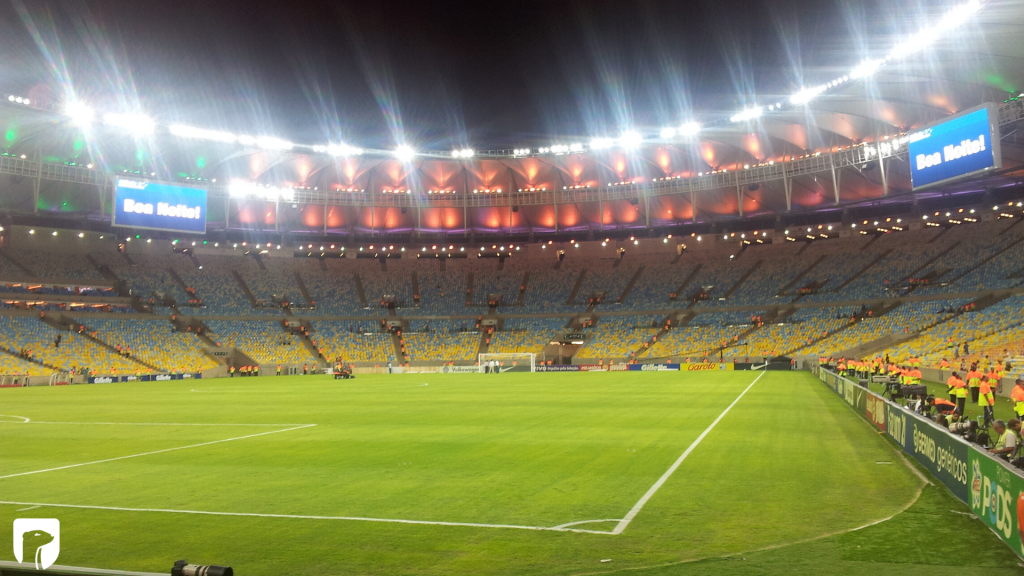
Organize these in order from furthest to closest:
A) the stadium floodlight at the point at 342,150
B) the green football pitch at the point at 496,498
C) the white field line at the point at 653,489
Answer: the stadium floodlight at the point at 342,150 < the white field line at the point at 653,489 < the green football pitch at the point at 496,498

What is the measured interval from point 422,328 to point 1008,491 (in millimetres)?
68037

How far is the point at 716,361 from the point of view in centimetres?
5809

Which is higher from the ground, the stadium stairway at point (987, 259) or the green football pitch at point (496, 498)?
the stadium stairway at point (987, 259)

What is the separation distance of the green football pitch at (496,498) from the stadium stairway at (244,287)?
174ft

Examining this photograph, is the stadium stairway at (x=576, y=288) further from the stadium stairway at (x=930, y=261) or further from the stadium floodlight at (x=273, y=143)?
the stadium floodlight at (x=273, y=143)

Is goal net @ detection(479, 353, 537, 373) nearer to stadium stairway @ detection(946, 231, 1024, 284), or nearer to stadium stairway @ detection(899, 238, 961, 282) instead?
stadium stairway @ detection(899, 238, 961, 282)

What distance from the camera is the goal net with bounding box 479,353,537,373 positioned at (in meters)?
61.9

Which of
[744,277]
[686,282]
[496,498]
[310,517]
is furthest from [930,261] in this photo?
[310,517]

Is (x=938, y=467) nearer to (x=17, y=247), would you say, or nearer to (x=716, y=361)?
(x=716, y=361)

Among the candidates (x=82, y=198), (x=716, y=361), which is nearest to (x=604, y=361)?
(x=716, y=361)

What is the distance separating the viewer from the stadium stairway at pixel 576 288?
2958 inches

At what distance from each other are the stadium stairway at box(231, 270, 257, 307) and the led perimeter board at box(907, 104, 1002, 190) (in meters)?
62.3

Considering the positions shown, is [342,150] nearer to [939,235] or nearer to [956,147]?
[956,147]

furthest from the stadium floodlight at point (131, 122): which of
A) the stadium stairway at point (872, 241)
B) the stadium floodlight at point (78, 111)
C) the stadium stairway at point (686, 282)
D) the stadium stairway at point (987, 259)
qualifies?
the stadium stairway at point (987, 259)
